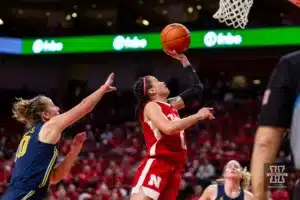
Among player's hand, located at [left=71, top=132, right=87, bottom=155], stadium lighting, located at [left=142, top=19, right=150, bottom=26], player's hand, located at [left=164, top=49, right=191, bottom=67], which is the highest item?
stadium lighting, located at [left=142, top=19, right=150, bottom=26]

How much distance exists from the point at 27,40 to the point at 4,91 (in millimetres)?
2597

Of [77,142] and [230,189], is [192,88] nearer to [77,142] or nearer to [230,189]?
[230,189]

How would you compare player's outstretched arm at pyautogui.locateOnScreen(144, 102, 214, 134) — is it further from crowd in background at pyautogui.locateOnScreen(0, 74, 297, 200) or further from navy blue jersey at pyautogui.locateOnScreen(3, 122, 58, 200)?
crowd in background at pyautogui.locateOnScreen(0, 74, 297, 200)

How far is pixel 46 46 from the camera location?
17.0m

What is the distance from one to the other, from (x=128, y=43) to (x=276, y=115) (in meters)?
14.4

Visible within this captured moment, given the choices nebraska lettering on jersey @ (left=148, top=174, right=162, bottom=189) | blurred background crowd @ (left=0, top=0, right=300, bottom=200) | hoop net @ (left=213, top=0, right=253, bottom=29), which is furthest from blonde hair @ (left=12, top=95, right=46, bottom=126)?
blurred background crowd @ (left=0, top=0, right=300, bottom=200)

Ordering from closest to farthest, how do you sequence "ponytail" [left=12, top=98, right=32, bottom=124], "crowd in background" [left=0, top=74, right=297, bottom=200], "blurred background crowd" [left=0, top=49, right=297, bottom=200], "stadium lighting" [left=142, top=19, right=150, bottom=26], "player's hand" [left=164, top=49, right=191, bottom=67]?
"ponytail" [left=12, top=98, right=32, bottom=124] < "player's hand" [left=164, top=49, right=191, bottom=67] < "crowd in background" [left=0, top=74, right=297, bottom=200] < "blurred background crowd" [left=0, top=49, right=297, bottom=200] < "stadium lighting" [left=142, top=19, right=150, bottom=26]

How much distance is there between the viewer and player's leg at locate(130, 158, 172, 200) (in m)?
4.01

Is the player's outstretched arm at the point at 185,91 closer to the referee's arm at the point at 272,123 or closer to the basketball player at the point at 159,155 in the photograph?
the basketball player at the point at 159,155

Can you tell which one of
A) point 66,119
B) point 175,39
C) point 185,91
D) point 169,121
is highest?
point 175,39

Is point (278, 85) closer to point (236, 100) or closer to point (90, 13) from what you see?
point (236, 100)

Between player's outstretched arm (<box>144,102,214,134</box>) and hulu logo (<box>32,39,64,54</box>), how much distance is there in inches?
515

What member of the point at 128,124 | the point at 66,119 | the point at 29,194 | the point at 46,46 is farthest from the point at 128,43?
the point at 29,194

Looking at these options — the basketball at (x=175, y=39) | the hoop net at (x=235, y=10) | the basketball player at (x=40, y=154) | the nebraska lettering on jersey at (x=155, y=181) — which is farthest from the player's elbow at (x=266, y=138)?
the hoop net at (x=235, y=10)
